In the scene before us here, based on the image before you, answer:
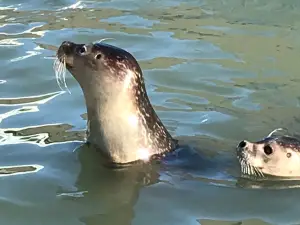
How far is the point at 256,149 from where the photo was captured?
5.37m

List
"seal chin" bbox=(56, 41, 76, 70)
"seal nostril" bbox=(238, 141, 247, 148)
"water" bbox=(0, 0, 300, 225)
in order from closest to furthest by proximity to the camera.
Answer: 1. "water" bbox=(0, 0, 300, 225)
2. "seal nostril" bbox=(238, 141, 247, 148)
3. "seal chin" bbox=(56, 41, 76, 70)

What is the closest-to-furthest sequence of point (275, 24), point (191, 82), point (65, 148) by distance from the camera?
point (65, 148) → point (191, 82) → point (275, 24)

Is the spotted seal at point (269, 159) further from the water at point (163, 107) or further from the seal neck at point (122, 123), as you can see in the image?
the seal neck at point (122, 123)

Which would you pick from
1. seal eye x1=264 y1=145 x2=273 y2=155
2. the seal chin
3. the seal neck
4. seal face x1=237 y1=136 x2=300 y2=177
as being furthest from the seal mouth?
the seal chin

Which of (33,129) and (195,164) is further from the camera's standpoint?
(33,129)

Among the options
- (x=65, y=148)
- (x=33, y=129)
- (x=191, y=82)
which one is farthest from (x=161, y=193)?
(x=191, y=82)

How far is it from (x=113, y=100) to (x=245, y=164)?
95cm

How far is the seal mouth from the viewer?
5336 mm

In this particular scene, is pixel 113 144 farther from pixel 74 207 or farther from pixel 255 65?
pixel 255 65

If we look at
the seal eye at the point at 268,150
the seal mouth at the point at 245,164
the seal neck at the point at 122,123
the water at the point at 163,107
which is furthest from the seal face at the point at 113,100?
the seal eye at the point at 268,150

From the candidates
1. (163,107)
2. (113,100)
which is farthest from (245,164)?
(163,107)

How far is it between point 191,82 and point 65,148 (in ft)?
6.35

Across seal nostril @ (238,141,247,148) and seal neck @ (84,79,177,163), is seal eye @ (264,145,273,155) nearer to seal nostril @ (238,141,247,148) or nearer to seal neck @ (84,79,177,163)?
seal nostril @ (238,141,247,148)

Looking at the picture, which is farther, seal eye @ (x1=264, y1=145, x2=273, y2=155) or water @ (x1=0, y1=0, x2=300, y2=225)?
seal eye @ (x1=264, y1=145, x2=273, y2=155)
